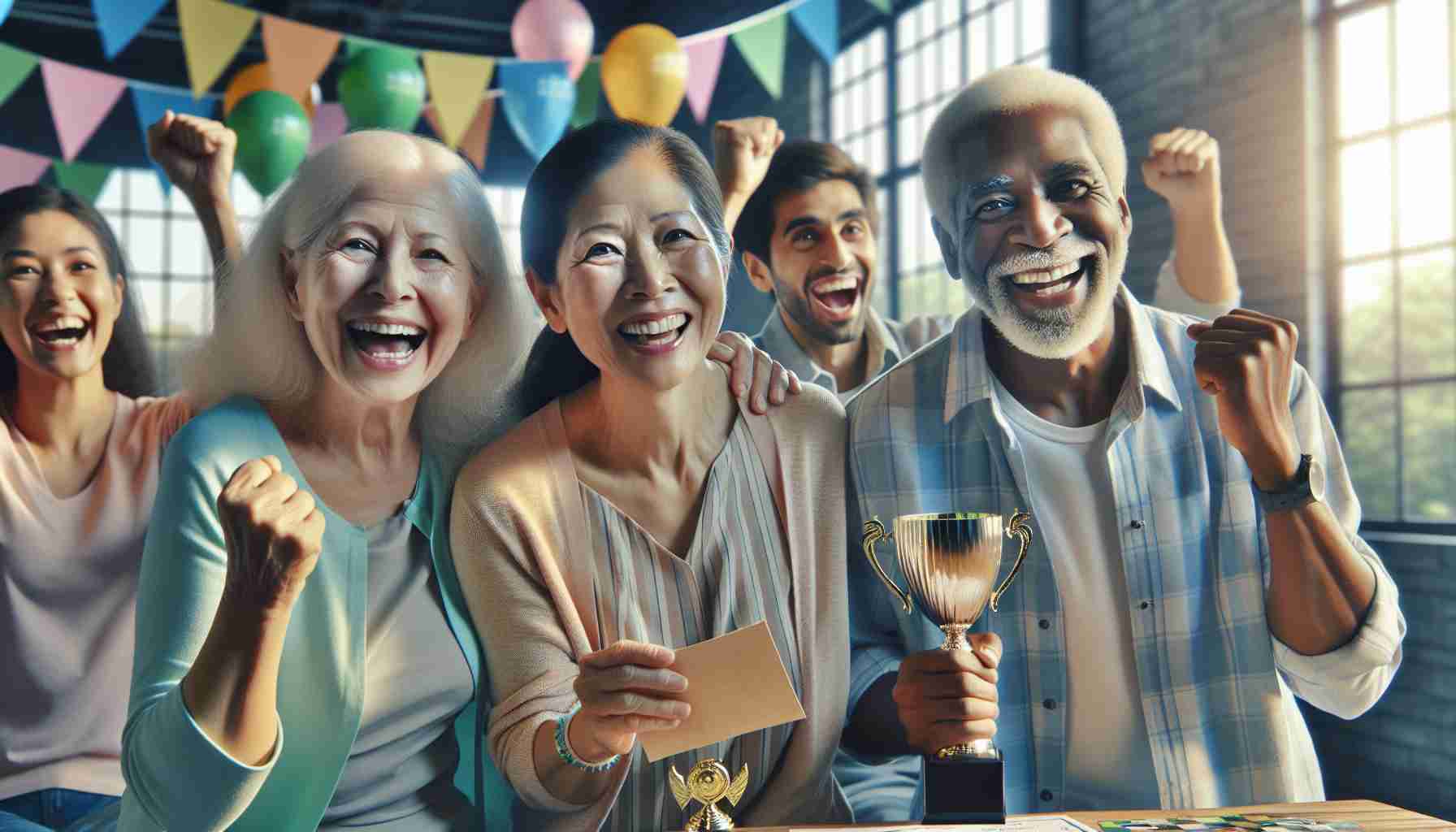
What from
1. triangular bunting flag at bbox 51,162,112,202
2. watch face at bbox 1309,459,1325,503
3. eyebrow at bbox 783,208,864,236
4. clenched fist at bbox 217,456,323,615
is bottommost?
clenched fist at bbox 217,456,323,615

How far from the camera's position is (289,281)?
5.93 feet

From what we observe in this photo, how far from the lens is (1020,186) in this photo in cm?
188

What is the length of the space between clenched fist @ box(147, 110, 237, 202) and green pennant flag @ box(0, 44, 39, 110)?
124 inches

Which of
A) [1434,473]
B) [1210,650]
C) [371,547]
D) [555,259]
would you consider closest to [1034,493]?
[1210,650]

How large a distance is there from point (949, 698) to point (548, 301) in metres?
0.80

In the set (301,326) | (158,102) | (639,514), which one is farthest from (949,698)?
(158,102)

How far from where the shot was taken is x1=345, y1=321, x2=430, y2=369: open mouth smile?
5.70 ft

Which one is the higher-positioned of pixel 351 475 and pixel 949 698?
pixel 351 475

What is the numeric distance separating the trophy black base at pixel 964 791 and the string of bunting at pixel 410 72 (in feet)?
13.3

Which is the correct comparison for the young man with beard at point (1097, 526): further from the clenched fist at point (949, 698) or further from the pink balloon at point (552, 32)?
the pink balloon at point (552, 32)

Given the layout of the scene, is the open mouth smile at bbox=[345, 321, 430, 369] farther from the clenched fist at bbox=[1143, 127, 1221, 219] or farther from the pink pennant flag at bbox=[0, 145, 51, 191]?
the pink pennant flag at bbox=[0, 145, 51, 191]

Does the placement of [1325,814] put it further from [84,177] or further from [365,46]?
[84,177]

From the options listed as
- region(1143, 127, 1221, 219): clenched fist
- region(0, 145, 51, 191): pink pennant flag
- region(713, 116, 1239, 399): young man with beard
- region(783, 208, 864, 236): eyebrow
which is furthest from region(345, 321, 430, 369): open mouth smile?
region(0, 145, 51, 191): pink pennant flag

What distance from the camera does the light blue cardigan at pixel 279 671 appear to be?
154 centimetres
